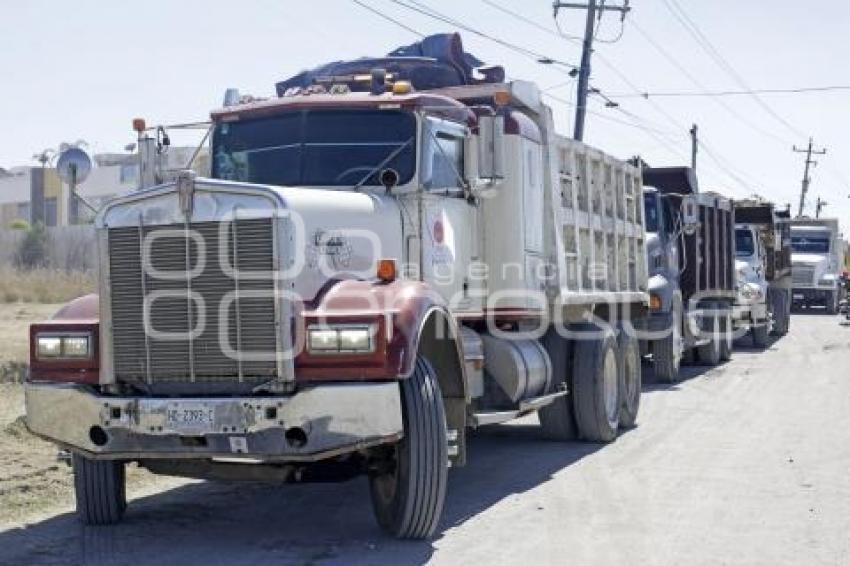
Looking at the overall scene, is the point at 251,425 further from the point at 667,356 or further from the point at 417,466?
the point at 667,356

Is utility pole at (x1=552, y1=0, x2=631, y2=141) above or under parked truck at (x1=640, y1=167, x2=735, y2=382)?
above

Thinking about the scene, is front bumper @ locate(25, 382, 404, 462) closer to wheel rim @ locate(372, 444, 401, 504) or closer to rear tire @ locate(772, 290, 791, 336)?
wheel rim @ locate(372, 444, 401, 504)

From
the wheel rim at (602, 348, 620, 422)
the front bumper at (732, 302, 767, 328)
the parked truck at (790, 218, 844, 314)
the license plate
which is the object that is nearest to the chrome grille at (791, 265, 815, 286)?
the parked truck at (790, 218, 844, 314)

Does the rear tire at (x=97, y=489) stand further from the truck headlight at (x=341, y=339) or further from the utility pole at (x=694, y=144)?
the utility pole at (x=694, y=144)

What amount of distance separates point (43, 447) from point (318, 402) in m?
4.53

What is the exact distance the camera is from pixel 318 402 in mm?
6633

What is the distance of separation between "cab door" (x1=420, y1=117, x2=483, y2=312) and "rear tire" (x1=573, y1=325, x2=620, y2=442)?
2163 mm

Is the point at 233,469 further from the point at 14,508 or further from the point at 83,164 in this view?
the point at 83,164

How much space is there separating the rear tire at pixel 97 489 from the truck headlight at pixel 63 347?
710 mm

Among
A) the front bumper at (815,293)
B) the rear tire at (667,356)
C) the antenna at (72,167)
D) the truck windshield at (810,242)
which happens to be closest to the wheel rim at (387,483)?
the antenna at (72,167)

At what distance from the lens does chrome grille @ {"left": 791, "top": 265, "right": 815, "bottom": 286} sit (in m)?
39.0

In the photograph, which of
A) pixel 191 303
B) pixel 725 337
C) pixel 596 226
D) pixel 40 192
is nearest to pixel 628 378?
pixel 596 226

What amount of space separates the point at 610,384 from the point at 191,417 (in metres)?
6.12

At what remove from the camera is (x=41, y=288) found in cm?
3525
